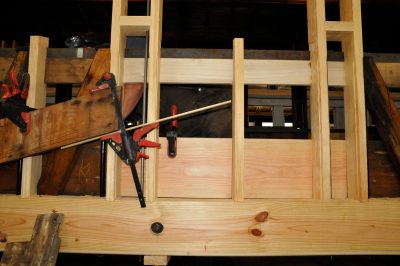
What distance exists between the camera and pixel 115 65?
1.53m

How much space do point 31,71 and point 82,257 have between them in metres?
2.14

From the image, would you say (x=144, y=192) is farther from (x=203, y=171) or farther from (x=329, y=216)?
(x=329, y=216)

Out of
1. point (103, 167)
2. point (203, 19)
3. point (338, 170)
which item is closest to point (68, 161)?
point (103, 167)

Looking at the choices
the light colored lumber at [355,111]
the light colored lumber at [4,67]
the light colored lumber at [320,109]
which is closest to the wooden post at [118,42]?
the light colored lumber at [4,67]

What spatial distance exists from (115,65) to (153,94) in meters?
0.27

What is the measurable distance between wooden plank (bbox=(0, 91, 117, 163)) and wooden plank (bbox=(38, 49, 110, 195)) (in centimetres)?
12

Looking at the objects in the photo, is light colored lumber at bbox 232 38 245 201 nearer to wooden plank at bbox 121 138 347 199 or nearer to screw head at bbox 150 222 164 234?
wooden plank at bbox 121 138 347 199

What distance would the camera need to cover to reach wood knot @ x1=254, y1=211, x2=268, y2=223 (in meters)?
1.42

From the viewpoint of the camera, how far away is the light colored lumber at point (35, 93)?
152cm

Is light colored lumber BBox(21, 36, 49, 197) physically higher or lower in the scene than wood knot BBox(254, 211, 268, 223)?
higher

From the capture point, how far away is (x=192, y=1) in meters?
5.02

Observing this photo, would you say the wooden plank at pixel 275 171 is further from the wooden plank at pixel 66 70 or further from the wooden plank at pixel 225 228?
the wooden plank at pixel 66 70

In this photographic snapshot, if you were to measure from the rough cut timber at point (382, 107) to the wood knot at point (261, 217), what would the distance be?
852 millimetres

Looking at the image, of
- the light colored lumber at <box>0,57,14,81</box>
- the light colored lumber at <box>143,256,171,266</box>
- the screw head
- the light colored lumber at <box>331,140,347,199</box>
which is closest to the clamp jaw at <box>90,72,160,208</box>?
the screw head
